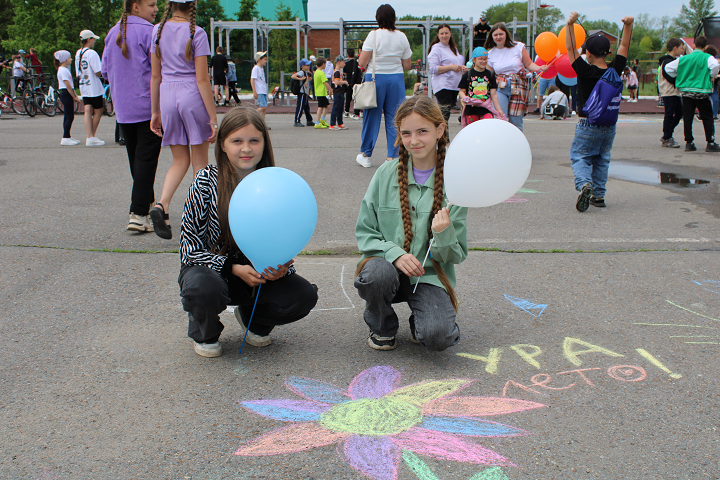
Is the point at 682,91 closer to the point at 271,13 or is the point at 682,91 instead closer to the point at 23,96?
the point at 23,96

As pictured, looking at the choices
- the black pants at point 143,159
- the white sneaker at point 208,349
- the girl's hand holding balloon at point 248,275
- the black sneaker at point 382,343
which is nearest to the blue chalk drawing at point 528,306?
the black sneaker at point 382,343

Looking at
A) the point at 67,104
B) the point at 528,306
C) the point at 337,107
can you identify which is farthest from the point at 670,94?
the point at 67,104

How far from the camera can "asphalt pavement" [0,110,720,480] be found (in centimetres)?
198

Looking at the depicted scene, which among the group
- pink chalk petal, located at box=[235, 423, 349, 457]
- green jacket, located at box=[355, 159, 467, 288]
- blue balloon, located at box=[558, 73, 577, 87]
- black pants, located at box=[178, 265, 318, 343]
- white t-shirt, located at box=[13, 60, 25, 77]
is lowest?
pink chalk petal, located at box=[235, 423, 349, 457]

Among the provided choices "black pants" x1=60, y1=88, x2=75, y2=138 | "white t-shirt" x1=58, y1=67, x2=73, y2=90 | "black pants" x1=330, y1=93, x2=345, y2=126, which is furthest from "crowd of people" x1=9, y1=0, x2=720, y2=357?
"black pants" x1=330, y1=93, x2=345, y2=126

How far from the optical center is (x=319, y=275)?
3.87 m

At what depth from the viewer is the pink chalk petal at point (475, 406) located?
7.45 feet

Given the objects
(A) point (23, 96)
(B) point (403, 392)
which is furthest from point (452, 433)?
(A) point (23, 96)

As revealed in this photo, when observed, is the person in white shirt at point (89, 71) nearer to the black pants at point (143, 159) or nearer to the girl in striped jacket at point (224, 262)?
the black pants at point (143, 159)

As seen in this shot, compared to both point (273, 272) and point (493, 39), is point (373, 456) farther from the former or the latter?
point (493, 39)

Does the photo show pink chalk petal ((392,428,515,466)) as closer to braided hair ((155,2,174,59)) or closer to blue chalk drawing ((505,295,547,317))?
blue chalk drawing ((505,295,547,317))

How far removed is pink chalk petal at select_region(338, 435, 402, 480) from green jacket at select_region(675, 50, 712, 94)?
854 cm

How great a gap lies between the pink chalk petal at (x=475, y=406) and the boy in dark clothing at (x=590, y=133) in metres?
3.48

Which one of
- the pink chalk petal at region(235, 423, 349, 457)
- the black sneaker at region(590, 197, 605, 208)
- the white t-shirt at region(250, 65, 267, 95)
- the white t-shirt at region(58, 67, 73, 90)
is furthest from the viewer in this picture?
the white t-shirt at region(250, 65, 267, 95)
